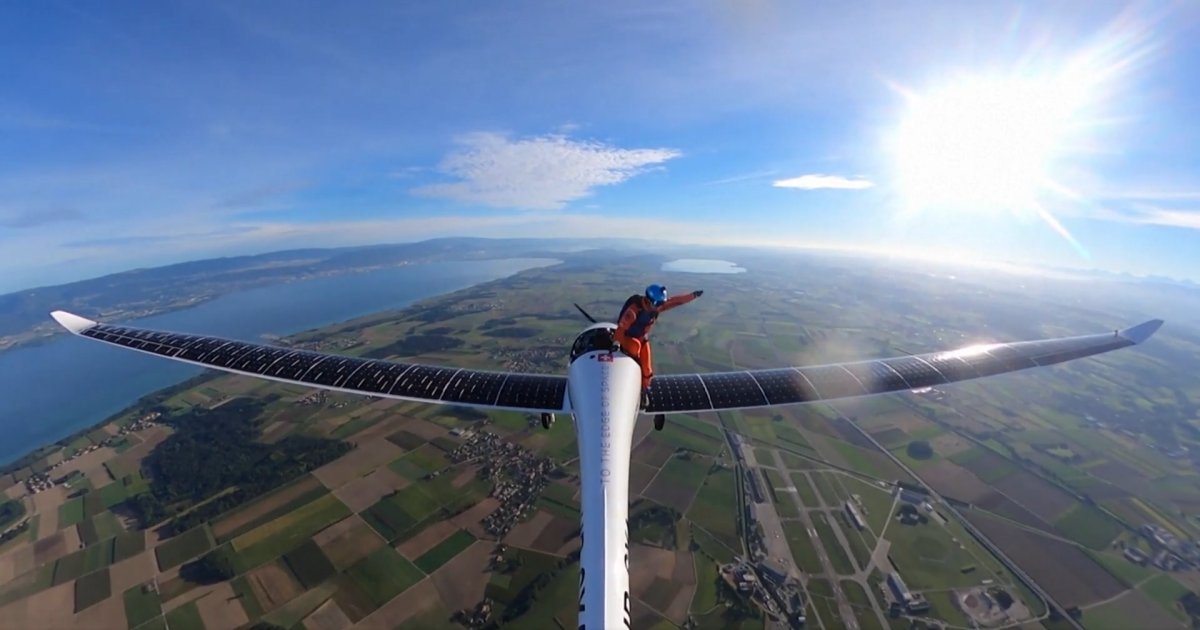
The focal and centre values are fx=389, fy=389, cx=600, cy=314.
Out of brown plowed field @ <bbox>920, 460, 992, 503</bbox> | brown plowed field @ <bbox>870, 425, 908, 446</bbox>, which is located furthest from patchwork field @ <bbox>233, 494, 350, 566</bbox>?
brown plowed field @ <bbox>870, 425, 908, 446</bbox>

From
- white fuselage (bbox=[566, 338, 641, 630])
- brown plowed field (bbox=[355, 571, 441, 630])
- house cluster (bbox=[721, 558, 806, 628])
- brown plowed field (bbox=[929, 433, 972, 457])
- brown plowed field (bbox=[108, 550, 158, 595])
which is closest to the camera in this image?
white fuselage (bbox=[566, 338, 641, 630])

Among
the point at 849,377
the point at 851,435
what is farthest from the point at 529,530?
the point at 851,435

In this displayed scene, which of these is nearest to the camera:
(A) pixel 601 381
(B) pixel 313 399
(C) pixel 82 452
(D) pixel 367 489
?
(A) pixel 601 381

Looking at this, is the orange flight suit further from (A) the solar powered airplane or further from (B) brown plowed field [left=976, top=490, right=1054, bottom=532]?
(B) brown plowed field [left=976, top=490, right=1054, bottom=532]

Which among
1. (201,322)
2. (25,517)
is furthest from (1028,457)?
(201,322)

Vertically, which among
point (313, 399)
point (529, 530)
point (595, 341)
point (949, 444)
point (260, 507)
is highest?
point (595, 341)

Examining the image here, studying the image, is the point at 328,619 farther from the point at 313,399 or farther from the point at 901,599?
the point at 313,399

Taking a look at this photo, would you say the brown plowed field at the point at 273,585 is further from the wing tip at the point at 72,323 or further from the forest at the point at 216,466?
the wing tip at the point at 72,323

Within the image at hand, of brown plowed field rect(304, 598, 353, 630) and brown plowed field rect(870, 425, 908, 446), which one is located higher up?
brown plowed field rect(304, 598, 353, 630)
